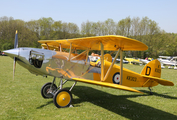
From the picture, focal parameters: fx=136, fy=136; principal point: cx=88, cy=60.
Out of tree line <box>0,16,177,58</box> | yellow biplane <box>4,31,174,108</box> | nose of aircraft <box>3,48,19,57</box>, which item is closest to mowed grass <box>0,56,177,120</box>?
yellow biplane <box>4,31,174,108</box>

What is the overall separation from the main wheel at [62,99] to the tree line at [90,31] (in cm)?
3924

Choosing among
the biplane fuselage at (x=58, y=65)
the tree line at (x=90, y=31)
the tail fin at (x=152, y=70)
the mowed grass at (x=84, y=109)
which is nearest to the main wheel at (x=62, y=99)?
the mowed grass at (x=84, y=109)

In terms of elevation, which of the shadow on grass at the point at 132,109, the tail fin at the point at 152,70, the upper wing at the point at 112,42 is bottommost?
the shadow on grass at the point at 132,109

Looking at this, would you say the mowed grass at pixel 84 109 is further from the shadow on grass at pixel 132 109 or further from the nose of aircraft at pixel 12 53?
the nose of aircraft at pixel 12 53

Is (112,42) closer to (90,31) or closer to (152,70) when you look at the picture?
(152,70)

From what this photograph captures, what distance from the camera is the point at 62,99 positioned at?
16.3 ft

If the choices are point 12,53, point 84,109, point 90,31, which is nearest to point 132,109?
point 84,109

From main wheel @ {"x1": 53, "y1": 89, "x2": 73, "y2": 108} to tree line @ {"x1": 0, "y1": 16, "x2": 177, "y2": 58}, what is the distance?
39240 millimetres

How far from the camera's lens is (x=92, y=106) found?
531cm

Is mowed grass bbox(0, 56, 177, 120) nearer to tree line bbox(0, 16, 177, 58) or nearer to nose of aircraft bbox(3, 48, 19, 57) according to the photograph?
nose of aircraft bbox(3, 48, 19, 57)

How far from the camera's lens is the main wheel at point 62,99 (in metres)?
4.87

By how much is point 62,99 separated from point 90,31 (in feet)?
161

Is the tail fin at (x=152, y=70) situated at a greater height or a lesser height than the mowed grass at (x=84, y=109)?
greater

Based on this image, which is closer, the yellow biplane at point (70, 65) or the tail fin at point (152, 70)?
the yellow biplane at point (70, 65)
